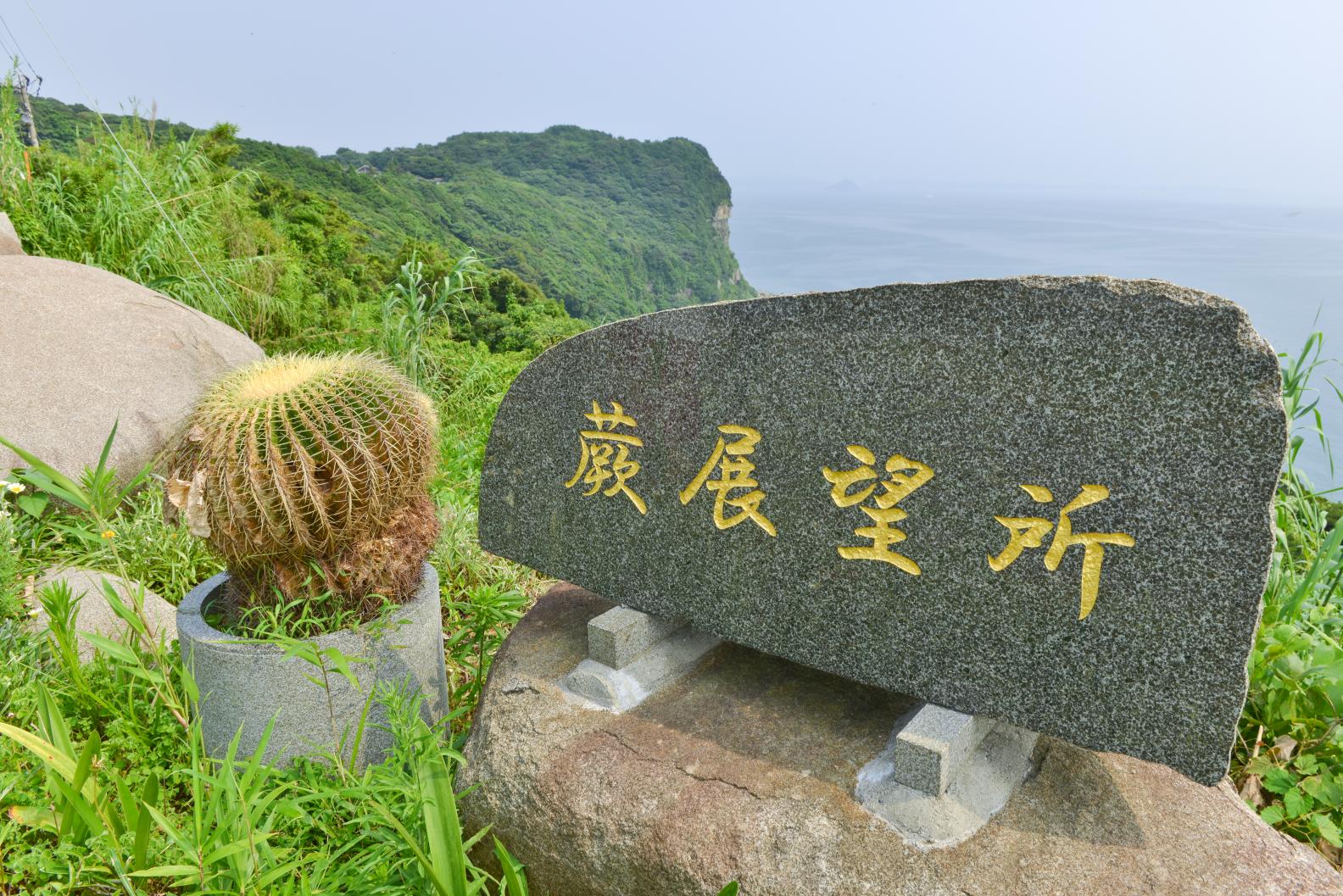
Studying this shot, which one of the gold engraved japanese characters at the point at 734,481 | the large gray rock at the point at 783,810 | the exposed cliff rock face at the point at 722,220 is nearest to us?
the large gray rock at the point at 783,810

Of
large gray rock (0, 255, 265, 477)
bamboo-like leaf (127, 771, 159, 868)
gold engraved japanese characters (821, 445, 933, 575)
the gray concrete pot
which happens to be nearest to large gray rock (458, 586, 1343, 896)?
the gray concrete pot

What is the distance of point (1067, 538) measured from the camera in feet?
5.58

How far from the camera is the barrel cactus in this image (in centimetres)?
227

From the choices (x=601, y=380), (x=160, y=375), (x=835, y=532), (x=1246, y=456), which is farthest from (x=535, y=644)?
(x=160, y=375)

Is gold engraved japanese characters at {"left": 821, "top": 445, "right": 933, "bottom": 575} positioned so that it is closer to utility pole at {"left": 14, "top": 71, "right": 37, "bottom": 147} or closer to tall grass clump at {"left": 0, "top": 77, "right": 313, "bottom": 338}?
tall grass clump at {"left": 0, "top": 77, "right": 313, "bottom": 338}

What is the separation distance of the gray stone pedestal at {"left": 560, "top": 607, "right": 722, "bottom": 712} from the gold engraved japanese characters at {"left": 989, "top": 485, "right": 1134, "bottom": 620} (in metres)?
0.98

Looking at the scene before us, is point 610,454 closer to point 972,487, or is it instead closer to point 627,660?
point 627,660

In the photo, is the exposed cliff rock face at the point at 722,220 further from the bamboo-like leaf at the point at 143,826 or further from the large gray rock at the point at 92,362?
the bamboo-like leaf at the point at 143,826

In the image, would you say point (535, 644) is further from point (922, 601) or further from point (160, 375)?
point (160, 375)

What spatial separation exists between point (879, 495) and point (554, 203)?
68.6ft

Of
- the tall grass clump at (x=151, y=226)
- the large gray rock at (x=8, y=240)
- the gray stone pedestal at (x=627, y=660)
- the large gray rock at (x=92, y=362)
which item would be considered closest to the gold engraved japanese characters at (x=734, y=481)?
the gray stone pedestal at (x=627, y=660)

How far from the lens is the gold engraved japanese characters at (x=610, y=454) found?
229 cm

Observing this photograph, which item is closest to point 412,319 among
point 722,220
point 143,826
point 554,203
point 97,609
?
point 97,609

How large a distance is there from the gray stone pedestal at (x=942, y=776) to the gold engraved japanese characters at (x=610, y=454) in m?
0.86
